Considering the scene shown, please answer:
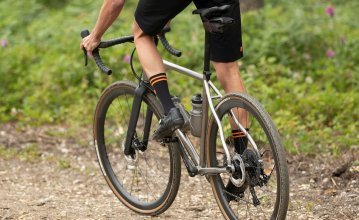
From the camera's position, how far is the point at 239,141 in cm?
431

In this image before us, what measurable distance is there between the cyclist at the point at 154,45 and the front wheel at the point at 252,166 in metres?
0.14

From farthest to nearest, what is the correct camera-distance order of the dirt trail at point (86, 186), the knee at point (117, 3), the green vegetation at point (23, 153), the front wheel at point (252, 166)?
the green vegetation at point (23, 153)
the dirt trail at point (86, 186)
the knee at point (117, 3)
the front wheel at point (252, 166)

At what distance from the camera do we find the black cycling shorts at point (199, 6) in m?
4.37

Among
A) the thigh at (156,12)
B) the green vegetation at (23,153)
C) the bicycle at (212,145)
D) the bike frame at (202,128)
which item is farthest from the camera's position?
the green vegetation at (23,153)

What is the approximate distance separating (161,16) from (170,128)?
69cm

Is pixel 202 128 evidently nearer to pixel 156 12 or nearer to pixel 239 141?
pixel 239 141

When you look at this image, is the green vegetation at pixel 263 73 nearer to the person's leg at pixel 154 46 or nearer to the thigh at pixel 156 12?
the person's leg at pixel 154 46

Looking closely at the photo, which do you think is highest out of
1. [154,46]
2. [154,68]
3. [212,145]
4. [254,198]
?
[154,46]

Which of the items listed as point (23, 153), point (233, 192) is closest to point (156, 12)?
point (233, 192)

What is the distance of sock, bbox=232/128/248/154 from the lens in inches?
168

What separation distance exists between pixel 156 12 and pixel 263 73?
3.81 meters

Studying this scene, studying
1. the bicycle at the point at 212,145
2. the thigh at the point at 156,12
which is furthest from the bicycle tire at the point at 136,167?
the thigh at the point at 156,12

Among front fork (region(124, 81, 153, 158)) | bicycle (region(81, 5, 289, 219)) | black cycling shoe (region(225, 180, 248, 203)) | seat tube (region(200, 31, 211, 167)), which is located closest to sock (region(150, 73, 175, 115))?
bicycle (region(81, 5, 289, 219))

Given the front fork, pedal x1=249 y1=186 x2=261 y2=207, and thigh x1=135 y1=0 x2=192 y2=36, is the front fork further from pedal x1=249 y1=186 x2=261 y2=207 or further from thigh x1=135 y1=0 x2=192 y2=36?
pedal x1=249 y1=186 x2=261 y2=207
